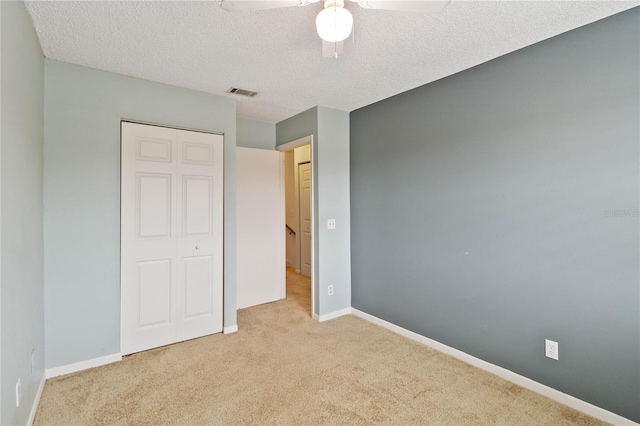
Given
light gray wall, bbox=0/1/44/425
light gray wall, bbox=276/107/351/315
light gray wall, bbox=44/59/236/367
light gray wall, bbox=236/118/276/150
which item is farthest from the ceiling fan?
light gray wall, bbox=236/118/276/150

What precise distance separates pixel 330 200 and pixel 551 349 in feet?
7.70

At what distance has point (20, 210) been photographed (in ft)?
5.49

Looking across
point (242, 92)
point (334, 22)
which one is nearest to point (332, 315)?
point (242, 92)

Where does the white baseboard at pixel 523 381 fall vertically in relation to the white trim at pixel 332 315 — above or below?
below

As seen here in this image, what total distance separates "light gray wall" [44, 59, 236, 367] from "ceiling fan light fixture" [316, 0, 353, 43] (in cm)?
200

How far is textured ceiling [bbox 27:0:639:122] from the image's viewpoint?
70.3 inches

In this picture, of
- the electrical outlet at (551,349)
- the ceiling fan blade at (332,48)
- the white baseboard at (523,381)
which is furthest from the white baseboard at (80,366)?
the electrical outlet at (551,349)

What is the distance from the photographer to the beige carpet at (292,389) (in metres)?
1.89

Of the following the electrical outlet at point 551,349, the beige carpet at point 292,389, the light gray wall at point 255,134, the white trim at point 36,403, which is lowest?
the beige carpet at point 292,389

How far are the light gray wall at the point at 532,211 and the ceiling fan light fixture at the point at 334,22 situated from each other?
154 cm

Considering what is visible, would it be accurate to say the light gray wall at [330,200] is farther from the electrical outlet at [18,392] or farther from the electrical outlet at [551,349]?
the electrical outlet at [18,392]

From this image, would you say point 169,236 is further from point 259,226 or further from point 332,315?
point 332,315

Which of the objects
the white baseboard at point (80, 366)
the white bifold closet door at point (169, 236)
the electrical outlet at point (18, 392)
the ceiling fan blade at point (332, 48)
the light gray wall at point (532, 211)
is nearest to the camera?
the electrical outlet at point (18, 392)

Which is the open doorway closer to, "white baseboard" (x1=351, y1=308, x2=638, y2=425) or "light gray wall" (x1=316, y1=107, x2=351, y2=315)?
"light gray wall" (x1=316, y1=107, x2=351, y2=315)
